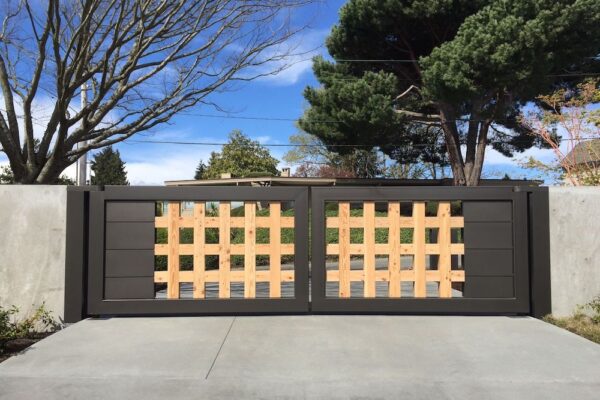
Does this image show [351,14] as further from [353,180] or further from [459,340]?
[459,340]

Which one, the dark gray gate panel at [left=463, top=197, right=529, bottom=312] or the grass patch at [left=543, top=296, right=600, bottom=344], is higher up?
the dark gray gate panel at [left=463, top=197, right=529, bottom=312]

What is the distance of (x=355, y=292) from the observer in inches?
312

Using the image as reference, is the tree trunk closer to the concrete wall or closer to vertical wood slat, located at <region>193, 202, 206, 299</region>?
vertical wood slat, located at <region>193, 202, 206, 299</region>

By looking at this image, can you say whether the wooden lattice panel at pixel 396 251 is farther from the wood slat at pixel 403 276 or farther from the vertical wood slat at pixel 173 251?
the vertical wood slat at pixel 173 251

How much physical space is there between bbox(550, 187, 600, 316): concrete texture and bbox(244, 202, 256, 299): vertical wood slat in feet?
12.7

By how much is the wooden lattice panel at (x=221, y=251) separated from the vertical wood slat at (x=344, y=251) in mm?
641

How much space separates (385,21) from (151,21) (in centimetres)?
1344

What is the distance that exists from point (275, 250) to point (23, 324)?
3046 millimetres

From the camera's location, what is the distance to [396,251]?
6.40 metres

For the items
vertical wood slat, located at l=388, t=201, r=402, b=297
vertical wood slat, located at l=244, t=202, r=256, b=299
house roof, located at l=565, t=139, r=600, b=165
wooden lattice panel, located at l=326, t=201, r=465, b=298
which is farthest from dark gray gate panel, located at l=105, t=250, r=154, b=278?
house roof, located at l=565, t=139, r=600, b=165

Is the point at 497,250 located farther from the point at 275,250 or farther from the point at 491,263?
the point at 275,250

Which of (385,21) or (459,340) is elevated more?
(385,21)

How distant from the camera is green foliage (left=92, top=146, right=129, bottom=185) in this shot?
68.7 m

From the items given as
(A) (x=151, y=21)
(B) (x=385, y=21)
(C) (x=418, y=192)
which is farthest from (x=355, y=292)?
(B) (x=385, y=21)
